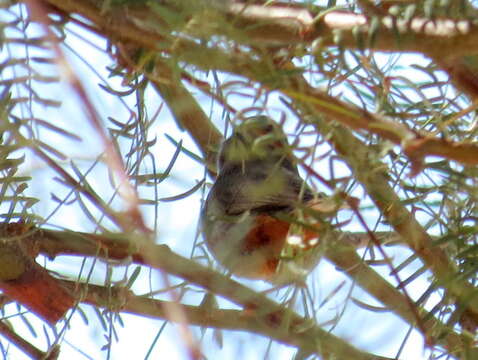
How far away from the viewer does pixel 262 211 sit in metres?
1.72

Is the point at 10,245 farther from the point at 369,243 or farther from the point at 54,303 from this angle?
the point at 369,243

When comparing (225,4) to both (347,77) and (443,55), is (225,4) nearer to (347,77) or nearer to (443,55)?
(443,55)

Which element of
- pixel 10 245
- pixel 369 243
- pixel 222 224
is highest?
pixel 222 224

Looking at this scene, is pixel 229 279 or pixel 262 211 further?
pixel 262 211

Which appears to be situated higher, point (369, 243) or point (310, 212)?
point (369, 243)

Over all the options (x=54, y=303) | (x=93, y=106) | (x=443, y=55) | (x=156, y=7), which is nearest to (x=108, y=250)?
(x=54, y=303)

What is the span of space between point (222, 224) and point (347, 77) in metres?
0.80

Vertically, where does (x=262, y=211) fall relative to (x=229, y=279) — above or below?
above

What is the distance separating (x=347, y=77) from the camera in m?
1.18

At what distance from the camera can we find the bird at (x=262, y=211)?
931 millimetres

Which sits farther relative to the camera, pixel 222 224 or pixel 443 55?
pixel 222 224

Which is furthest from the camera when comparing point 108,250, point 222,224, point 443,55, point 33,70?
point 222,224

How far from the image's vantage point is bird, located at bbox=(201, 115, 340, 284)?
93cm

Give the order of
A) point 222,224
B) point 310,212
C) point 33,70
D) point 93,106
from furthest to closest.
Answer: point 222,224 < point 33,70 < point 310,212 < point 93,106
